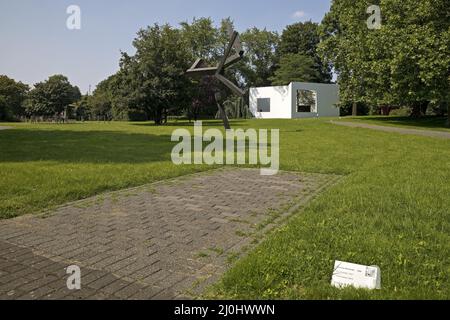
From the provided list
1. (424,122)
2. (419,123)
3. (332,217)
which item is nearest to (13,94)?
(419,123)

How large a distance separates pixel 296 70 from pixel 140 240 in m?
55.9

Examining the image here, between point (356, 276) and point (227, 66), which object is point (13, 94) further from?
point (356, 276)

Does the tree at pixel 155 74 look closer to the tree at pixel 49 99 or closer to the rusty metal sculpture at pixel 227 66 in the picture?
the rusty metal sculpture at pixel 227 66

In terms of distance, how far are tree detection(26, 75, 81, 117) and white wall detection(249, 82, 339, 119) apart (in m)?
30.0

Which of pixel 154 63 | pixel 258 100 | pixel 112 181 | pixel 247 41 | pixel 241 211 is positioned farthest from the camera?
pixel 247 41

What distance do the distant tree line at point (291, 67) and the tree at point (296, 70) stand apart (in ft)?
0.51

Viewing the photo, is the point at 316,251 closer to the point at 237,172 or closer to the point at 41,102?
the point at 237,172

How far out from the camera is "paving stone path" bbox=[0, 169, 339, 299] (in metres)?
3.13

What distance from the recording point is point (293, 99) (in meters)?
44.2

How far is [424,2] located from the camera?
75.7ft

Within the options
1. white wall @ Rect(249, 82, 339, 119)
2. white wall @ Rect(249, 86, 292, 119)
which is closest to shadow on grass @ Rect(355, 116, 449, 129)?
white wall @ Rect(249, 82, 339, 119)

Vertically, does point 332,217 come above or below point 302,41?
below
